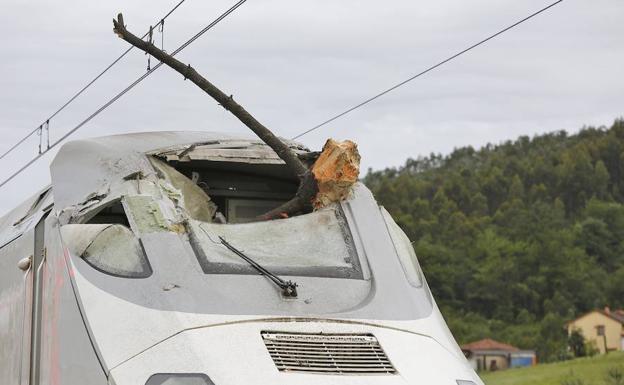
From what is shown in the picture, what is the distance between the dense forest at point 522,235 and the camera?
383ft

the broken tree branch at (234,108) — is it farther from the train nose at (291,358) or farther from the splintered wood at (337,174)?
the train nose at (291,358)

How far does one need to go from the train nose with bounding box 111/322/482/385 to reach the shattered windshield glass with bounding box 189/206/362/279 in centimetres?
72

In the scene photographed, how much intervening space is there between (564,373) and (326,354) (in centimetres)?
5687

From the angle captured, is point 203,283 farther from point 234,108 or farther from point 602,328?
point 602,328

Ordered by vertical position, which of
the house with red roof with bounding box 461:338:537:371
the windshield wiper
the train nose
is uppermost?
the windshield wiper

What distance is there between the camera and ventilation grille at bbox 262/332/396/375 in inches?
287

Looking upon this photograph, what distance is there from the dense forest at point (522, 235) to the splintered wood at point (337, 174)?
286 ft

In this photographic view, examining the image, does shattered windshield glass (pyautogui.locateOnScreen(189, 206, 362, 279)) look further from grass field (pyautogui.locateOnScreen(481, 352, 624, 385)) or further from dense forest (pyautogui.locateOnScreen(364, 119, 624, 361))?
dense forest (pyautogui.locateOnScreen(364, 119, 624, 361))

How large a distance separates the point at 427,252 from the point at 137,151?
3803 inches

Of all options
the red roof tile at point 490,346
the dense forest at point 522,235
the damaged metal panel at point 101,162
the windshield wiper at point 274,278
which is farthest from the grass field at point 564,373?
the windshield wiper at point 274,278

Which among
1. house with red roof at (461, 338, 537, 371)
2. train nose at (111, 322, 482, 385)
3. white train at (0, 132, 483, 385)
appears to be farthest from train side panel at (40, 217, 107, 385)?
house with red roof at (461, 338, 537, 371)

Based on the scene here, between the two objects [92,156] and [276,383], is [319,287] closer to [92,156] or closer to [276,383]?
[276,383]

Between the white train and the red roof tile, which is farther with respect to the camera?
the red roof tile

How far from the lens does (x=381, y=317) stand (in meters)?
7.95
